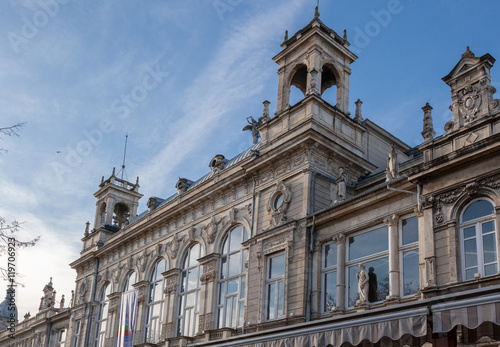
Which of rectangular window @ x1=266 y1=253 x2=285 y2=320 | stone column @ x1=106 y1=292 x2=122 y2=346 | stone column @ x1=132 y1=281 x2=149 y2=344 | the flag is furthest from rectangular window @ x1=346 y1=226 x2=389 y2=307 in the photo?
stone column @ x1=106 y1=292 x2=122 y2=346

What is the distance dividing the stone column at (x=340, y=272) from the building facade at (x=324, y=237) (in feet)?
0.15

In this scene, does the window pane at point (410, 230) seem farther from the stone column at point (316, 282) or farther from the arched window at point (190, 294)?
the arched window at point (190, 294)

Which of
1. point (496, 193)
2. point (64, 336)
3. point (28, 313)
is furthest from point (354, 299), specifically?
point (28, 313)

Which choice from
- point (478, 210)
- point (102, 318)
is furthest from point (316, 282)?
point (102, 318)

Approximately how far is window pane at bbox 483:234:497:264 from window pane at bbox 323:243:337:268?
5905mm

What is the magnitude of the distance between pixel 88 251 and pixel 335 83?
20012 mm

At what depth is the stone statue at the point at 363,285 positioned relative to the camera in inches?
739

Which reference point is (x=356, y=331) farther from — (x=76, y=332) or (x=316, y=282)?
(x=76, y=332)

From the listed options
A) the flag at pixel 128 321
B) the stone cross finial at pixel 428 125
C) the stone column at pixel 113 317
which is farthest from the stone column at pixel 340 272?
the stone column at pixel 113 317

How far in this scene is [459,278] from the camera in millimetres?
15727

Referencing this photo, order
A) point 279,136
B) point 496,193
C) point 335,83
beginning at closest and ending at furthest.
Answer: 1. point 496,193
2. point 279,136
3. point 335,83

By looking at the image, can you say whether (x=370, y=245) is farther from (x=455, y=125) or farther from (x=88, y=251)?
(x=88, y=251)

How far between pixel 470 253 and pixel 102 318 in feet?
79.9

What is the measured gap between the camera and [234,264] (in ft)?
83.0
